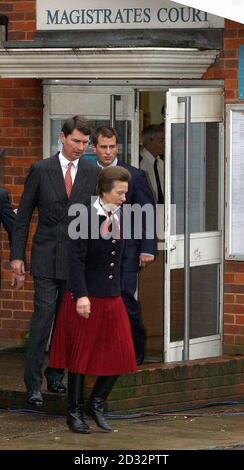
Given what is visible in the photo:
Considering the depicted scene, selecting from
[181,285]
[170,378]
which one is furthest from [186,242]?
[170,378]

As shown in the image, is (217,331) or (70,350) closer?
(70,350)

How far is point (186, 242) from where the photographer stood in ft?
40.8

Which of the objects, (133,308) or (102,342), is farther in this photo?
(133,308)

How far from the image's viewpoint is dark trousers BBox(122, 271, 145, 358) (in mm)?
11961

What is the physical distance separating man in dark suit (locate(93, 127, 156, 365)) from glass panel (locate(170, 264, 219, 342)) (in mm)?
421

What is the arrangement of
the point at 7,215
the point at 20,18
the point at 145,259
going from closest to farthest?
the point at 7,215 < the point at 145,259 < the point at 20,18

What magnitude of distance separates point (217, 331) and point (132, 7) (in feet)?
8.94

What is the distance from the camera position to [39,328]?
11.2 m

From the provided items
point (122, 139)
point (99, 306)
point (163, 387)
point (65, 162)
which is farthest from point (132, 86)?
point (99, 306)

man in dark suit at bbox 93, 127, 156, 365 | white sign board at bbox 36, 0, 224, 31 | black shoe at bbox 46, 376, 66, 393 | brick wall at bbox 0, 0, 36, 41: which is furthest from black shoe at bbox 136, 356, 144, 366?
brick wall at bbox 0, 0, 36, 41

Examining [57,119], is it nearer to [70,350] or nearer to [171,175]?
[171,175]

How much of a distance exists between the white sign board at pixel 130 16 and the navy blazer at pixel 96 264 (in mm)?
2520

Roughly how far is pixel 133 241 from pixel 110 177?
1691 millimetres
